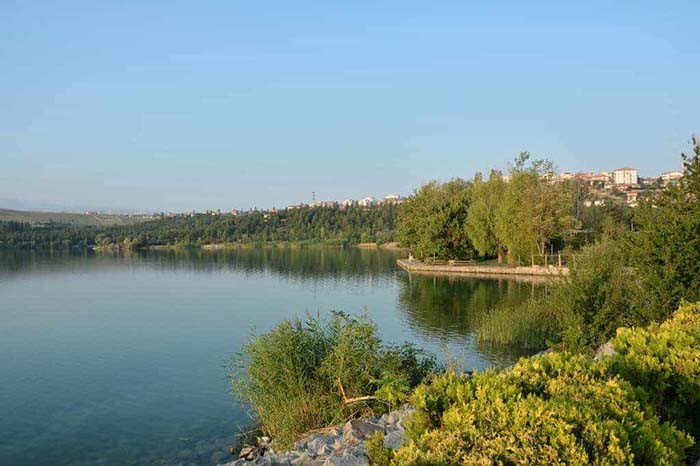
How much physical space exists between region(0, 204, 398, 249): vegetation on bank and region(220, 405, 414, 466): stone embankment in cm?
7618

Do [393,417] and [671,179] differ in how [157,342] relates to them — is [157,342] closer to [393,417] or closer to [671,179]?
[393,417]

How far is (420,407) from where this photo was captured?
16.1ft

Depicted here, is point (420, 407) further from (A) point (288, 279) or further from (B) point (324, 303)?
(A) point (288, 279)

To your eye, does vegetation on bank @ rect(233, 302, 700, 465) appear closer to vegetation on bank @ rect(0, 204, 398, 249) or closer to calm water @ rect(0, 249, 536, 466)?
calm water @ rect(0, 249, 536, 466)

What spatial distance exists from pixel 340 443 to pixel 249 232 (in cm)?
9693

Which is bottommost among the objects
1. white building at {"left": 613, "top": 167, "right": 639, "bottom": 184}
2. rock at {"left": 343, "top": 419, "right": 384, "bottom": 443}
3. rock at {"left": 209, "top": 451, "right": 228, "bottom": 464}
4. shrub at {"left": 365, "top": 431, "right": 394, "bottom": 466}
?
rock at {"left": 209, "top": 451, "right": 228, "bottom": 464}

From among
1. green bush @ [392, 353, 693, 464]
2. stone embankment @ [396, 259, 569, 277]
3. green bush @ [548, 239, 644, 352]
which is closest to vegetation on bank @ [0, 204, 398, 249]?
stone embankment @ [396, 259, 569, 277]

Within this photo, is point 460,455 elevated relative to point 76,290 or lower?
elevated

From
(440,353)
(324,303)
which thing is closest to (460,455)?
(440,353)

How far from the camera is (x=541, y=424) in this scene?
388 cm

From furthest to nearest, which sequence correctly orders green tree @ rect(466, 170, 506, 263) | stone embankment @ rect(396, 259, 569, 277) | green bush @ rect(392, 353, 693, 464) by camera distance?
green tree @ rect(466, 170, 506, 263), stone embankment @ rect(396, 259, 569, 277), green bush @ rect(392, 353, 693, 464)

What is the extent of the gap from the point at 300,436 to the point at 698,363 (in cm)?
630

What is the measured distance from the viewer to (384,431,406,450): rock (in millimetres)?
6919

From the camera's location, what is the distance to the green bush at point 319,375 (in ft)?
32.5
